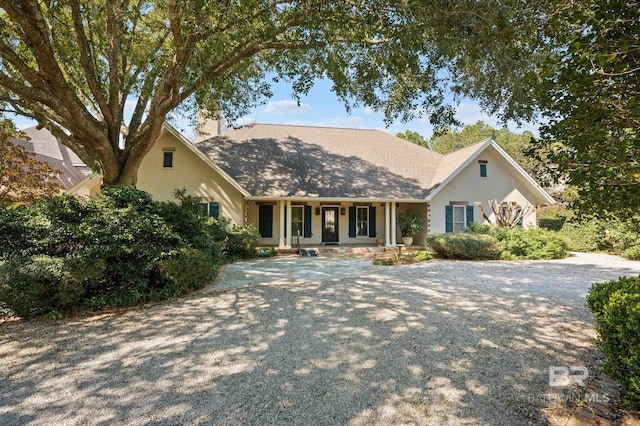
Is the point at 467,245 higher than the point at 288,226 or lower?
lower

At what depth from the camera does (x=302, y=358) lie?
4.41 metres

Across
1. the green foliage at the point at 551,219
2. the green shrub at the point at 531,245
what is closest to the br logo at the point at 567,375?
the green shrub at the point at 531,245

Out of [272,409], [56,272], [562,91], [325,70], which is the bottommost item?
[272,409]

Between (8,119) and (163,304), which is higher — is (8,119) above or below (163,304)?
above

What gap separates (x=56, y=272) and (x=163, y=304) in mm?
1964

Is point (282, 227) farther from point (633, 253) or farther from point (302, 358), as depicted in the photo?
point (633, 253)

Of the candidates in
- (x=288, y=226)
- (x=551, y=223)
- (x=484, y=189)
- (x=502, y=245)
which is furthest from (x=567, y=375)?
(x=551, y=223)

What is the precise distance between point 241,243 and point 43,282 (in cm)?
825

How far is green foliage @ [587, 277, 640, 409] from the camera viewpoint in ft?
9.62

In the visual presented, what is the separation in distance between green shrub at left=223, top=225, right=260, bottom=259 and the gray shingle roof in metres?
2.15

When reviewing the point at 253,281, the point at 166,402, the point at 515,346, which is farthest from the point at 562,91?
the point at 253,281

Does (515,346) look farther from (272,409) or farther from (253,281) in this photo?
(253,281)

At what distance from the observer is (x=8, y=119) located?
11852 mm

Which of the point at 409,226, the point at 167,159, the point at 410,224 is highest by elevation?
the point at 167,159
